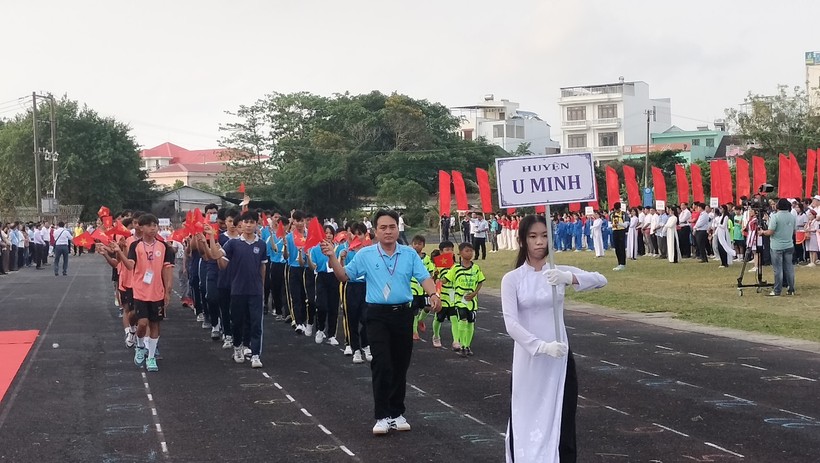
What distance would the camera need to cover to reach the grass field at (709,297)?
51.3 ft

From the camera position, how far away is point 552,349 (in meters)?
5.86

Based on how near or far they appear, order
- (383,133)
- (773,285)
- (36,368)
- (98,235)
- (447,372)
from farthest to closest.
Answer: (383,133)
(773,285)
(98,235)
(36,368)
(447,372)

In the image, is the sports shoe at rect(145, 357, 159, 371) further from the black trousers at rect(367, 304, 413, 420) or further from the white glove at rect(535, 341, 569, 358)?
the white glove at rect(535, 341, 569, 358)

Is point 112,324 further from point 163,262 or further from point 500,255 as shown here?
point 500,255

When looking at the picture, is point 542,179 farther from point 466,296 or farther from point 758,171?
point 758,171

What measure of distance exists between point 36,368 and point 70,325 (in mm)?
5221

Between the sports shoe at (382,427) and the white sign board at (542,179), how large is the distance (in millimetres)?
2493

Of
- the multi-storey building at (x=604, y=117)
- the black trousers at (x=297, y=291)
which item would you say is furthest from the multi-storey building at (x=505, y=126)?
the black trousers at (x=297, y=291)

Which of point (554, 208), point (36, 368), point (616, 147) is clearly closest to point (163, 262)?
point (36, 368)

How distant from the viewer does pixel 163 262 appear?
A: 12.3m

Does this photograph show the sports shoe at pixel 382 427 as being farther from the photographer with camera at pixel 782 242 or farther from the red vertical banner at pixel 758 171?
the red vertical banner at pixel 758 171

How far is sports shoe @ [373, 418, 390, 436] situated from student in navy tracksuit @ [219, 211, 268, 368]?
4.18 m

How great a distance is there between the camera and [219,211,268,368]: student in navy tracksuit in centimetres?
1245

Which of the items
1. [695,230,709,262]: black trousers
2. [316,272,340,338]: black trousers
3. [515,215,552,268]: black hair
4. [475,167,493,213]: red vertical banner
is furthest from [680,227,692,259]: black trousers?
[515,215,552,268]: black hair
